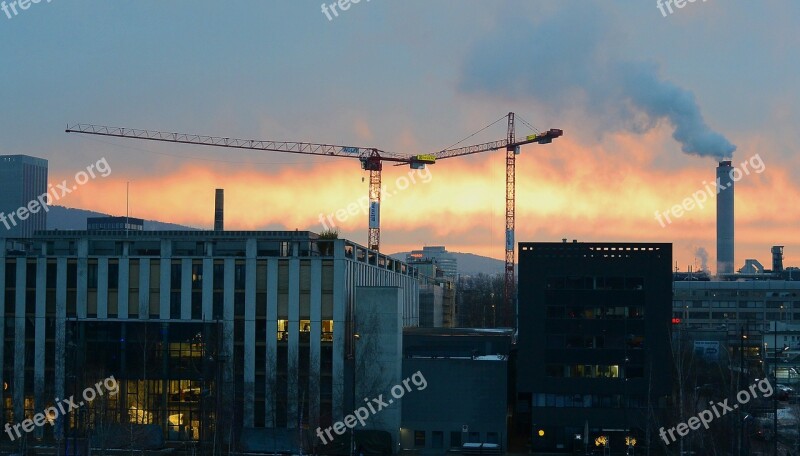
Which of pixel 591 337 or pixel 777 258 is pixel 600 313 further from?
pixel 777 258

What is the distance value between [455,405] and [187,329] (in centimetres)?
1929

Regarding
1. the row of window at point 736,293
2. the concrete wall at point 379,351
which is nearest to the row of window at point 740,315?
the row of window at point 736,293

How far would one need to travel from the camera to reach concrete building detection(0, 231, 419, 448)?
205 feet

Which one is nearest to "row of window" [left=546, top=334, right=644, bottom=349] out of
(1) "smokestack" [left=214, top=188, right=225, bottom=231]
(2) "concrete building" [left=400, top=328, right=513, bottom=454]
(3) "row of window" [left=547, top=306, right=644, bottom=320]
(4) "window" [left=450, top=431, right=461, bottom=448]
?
(3) "row of window" [left=547, top=306, right=644, bottom=320]

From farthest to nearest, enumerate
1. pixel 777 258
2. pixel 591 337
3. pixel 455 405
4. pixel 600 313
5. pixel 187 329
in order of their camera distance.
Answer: pixel 777 258
pixel 600 313
pixel 591 337
pixel 455 405
pixel 187 329

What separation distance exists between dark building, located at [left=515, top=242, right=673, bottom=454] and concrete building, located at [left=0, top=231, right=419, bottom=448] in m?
10.0

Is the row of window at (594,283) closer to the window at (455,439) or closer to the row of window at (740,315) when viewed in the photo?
the window at (455,439)

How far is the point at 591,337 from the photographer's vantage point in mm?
64938

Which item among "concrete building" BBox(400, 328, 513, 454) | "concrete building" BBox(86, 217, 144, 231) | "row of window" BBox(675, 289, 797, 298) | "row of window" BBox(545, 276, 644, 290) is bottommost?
"concrete building" BBox(400, 328, 513, 454)

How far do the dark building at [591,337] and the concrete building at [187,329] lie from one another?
1002cm

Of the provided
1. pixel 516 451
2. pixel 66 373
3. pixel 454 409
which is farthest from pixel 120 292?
pixel 516 451

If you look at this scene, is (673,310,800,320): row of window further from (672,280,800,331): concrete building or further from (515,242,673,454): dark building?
(515,242,673,454): dark building

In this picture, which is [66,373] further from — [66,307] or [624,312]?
[624,312]

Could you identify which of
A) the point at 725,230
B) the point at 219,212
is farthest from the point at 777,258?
the point at 219,212
